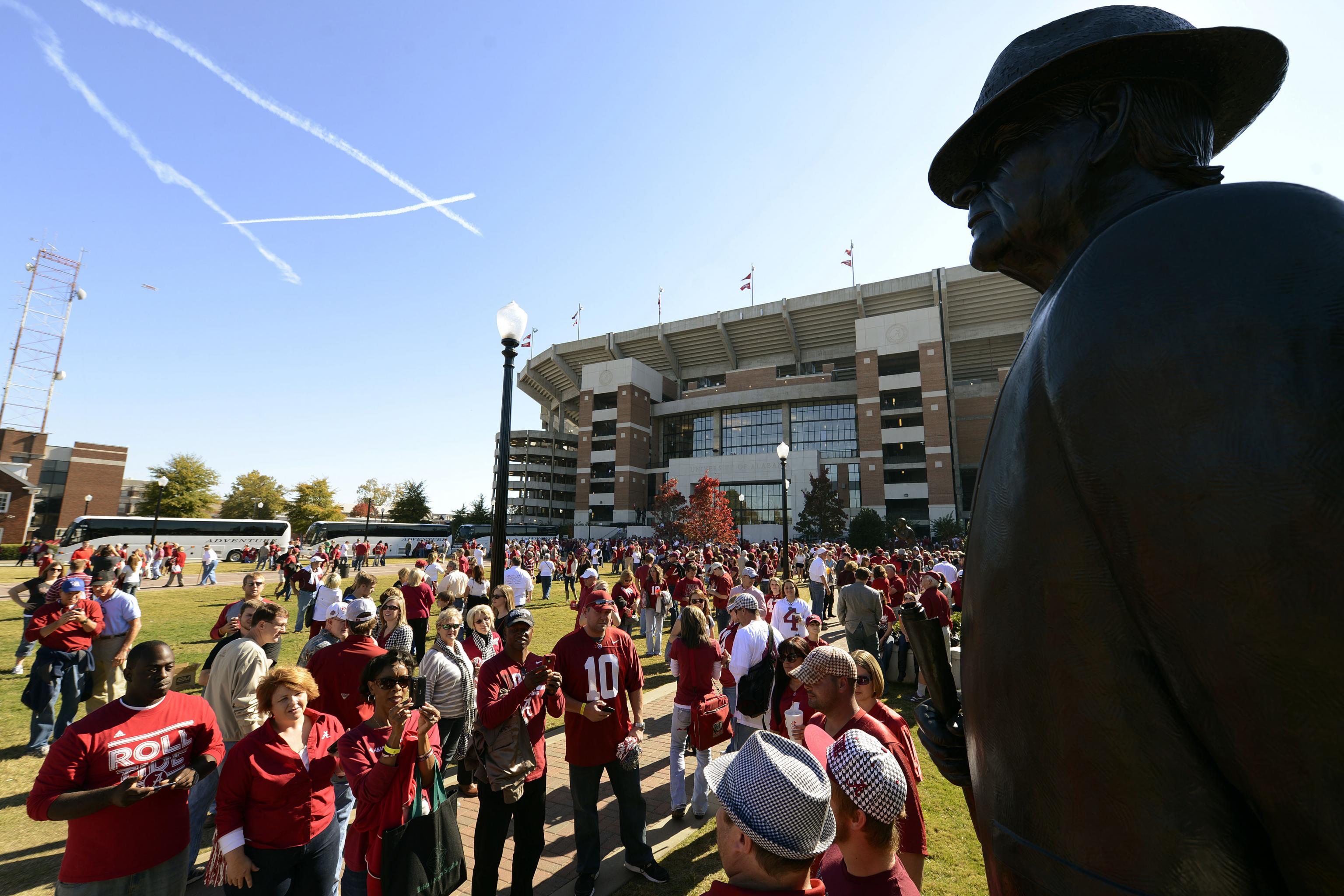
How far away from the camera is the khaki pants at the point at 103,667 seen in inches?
290

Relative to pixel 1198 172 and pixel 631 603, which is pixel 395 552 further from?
pixel 1198 172

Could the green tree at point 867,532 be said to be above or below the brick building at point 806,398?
below

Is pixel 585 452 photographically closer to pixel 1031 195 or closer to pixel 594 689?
pixel 594 689

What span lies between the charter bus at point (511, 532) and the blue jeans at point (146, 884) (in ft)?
141

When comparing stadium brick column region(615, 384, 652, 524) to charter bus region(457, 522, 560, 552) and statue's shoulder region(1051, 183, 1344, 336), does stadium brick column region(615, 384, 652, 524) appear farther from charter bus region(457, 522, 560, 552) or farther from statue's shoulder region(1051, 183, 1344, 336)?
statue's shoulder region(1051, 183, 1344, 336)

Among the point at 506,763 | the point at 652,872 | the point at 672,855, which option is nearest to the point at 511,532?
the point at 672,855

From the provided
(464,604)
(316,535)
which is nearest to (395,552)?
(316,535)

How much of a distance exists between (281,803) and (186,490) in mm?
61422

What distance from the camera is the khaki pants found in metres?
7.36

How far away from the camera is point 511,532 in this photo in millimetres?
62781

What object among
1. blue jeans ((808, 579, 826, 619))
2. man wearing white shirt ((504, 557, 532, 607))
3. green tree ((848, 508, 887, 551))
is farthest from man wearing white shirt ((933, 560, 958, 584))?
green tree ((848, 508, 887, 551))

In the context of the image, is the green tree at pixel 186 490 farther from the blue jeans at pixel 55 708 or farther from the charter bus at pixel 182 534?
the blue jeans at pixel 55 708

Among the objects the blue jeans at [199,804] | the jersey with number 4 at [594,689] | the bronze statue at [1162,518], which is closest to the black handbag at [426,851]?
the jersey with number 4 at [594,689]

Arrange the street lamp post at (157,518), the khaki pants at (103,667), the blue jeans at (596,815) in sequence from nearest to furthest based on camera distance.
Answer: the blue jeans at (596,815) < the khaki pants at (103,667) < the street lamp post at (157,518)
